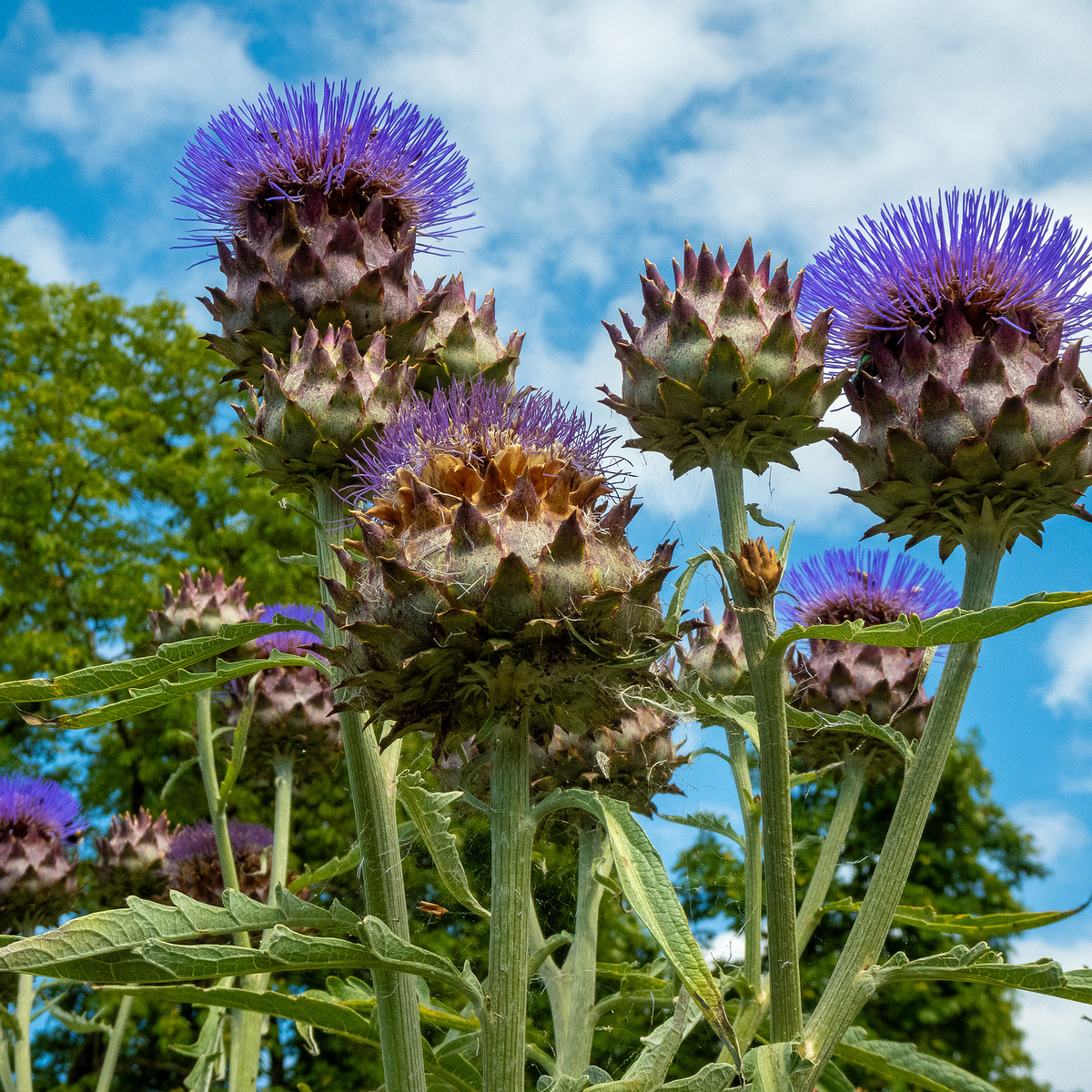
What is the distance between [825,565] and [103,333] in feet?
48.4

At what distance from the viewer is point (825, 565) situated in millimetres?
3016

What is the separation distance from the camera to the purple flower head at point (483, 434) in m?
1.74

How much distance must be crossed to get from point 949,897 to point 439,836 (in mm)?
12824

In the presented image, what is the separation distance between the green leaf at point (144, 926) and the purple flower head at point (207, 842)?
241cm

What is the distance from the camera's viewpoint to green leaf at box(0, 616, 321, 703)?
175 centimetres

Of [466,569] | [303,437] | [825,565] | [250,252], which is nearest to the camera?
[466,569]

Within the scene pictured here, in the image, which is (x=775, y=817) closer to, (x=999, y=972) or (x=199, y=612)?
(x=999, y=972)

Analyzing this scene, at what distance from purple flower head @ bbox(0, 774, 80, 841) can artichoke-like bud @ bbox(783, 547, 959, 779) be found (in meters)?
2.79

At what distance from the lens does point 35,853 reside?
3760 mm

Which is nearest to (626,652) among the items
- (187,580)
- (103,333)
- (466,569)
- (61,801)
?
(466,569)

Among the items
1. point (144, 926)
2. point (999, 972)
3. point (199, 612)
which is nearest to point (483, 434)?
point (144, 926)

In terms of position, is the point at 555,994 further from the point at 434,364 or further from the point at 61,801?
the point at 61,801

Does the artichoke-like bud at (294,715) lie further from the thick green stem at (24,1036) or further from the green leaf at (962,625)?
the green leaf at (962,625)

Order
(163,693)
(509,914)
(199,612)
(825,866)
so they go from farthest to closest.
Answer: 1. (199,612)
2. (825,866)
3. (163,693)
4. (509,914)
